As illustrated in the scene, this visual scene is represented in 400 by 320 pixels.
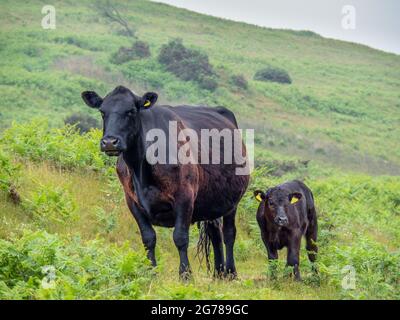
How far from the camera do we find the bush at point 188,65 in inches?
2247

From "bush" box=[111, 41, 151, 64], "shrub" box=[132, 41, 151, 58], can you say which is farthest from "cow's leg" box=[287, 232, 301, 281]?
"shrub" box=[132, 41, 151, 58]

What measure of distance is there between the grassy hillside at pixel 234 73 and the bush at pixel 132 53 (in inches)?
25.9

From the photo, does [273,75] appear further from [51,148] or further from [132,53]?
[51,148]

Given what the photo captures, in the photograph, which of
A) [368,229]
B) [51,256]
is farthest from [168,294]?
[368,229]

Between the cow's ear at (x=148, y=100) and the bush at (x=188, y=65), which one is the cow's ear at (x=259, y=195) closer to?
the cow's ear at (x=148, y=100)

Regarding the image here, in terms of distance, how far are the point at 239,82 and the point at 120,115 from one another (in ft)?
163

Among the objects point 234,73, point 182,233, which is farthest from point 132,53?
point 182,233

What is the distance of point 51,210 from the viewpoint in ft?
46.2

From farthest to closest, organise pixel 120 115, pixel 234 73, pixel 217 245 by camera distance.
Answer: pixel 234 73
pixel 217 245
pixel 120 115

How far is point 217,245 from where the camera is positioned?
44.8 ft

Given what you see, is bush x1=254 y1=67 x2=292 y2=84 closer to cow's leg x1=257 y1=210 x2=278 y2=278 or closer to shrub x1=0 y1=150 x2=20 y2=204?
cow's leg x1=257 y1=210 x2=278 y2=278

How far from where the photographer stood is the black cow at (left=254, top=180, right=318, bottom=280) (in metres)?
14.0

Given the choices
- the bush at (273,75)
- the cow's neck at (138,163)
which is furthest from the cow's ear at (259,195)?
the bush at (273,75)

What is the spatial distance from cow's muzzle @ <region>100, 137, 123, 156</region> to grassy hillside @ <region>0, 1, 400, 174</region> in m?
30.1
